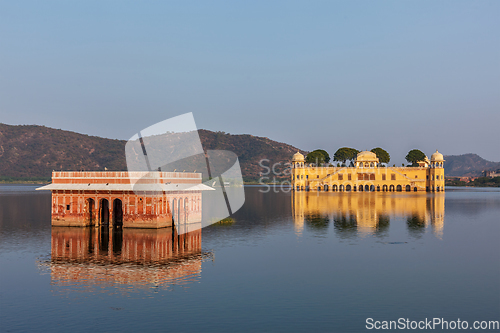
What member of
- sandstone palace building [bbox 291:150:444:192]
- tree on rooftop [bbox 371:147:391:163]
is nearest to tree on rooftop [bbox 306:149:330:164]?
sandstone palace building [bbox 291:150:444:192]

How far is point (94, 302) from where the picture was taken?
914 inches

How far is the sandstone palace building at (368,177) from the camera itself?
162625 mm

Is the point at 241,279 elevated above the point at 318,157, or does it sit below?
below

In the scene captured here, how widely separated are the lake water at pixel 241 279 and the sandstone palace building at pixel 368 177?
113014 millimetres

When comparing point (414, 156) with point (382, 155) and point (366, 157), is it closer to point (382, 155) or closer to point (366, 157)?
point (382, 155)

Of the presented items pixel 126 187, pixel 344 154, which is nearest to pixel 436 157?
pixel 344 154

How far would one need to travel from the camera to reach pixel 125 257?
112ft

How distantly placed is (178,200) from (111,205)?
6577mm

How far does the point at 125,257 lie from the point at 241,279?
387 inches

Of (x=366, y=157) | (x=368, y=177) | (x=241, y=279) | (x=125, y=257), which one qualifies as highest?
(x=366, y=157)

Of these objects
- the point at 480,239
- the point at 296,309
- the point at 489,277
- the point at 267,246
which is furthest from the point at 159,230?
the point at 480,239

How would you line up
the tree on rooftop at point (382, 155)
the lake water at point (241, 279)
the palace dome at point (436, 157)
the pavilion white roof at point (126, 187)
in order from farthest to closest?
the tree on rooftop at point (382, 155) → the palace dome at point (436, 157) → the pavilion white roof at point (126, 187) → the lake water at point (241, 279)

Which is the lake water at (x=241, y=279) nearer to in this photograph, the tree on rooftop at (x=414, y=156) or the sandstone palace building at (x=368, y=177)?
the sandstone palace building at (x=368, y=177)

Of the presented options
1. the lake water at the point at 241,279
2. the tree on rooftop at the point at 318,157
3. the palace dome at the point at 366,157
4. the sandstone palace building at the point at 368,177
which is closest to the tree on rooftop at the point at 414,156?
the sandstone palace building at the point at 368,177
